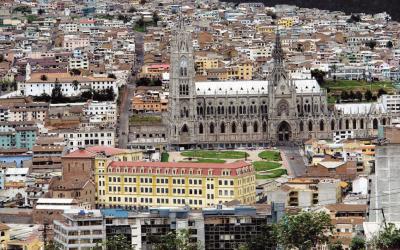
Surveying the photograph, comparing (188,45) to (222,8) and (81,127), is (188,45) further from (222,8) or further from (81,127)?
(222,8)

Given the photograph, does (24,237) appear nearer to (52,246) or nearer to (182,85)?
(52,246)

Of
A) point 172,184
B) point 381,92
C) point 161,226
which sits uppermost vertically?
point 161,226

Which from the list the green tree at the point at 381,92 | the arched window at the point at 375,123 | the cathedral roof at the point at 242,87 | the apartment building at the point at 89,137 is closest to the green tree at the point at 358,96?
the green tree at the point at 381,92

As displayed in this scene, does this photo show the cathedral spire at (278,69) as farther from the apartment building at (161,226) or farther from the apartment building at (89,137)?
the apartment building at (161,226)

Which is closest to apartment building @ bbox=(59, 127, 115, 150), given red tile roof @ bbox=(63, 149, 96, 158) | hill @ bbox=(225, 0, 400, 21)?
red tile roof @ bbox=(63, 149, 96, 158)

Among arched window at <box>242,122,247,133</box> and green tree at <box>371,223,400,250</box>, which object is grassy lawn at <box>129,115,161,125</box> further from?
green tree at <box>371,223,400,250</box>

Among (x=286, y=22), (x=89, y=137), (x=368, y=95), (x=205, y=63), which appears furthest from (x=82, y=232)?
(x=286, y=22)

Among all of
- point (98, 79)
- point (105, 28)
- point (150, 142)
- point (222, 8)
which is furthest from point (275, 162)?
point (222, 8)
